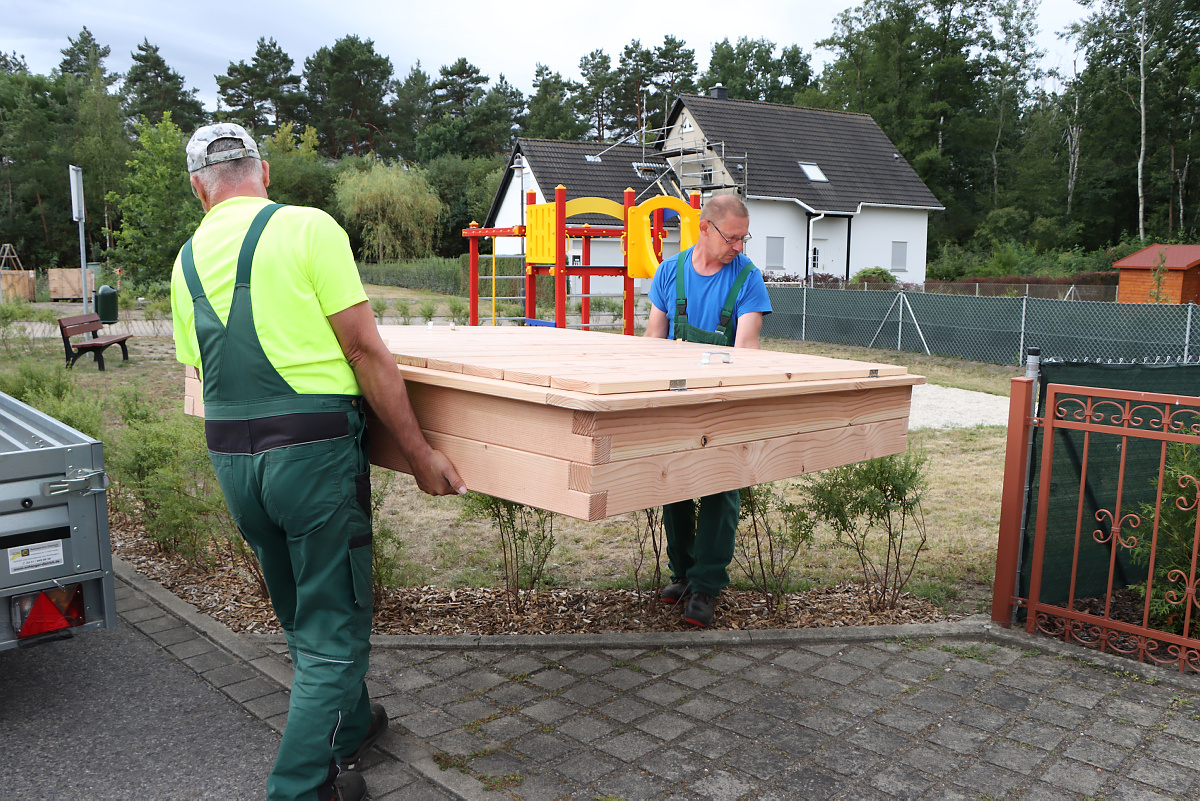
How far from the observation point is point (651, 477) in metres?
2.52

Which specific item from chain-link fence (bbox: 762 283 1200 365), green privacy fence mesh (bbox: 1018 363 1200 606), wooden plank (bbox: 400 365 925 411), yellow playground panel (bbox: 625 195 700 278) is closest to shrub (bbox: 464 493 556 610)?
wooden plank (bbox: 400 365 925 411)

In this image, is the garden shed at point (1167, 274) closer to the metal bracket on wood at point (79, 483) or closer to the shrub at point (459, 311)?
the shrub at point (459, 311)

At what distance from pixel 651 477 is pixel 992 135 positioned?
6039cm

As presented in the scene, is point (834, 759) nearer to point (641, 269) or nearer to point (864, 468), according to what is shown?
point (864, 468)

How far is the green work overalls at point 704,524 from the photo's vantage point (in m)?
4.18

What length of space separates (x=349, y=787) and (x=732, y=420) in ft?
5.30

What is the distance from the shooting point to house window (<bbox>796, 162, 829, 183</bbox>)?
37.4 metres

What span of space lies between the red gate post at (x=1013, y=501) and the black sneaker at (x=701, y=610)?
4.46 ft

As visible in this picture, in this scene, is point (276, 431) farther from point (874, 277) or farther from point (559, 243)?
point (874, 277)

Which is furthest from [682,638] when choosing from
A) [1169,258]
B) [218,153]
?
[1169,258]

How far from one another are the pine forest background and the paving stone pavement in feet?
95.9

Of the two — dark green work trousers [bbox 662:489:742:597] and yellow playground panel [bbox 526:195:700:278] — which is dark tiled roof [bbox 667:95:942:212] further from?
dark green work trousers [bbox 662:489:742:597]

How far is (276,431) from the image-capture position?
2416mm

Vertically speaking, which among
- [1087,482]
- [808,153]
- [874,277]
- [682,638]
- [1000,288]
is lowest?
[682,638]
